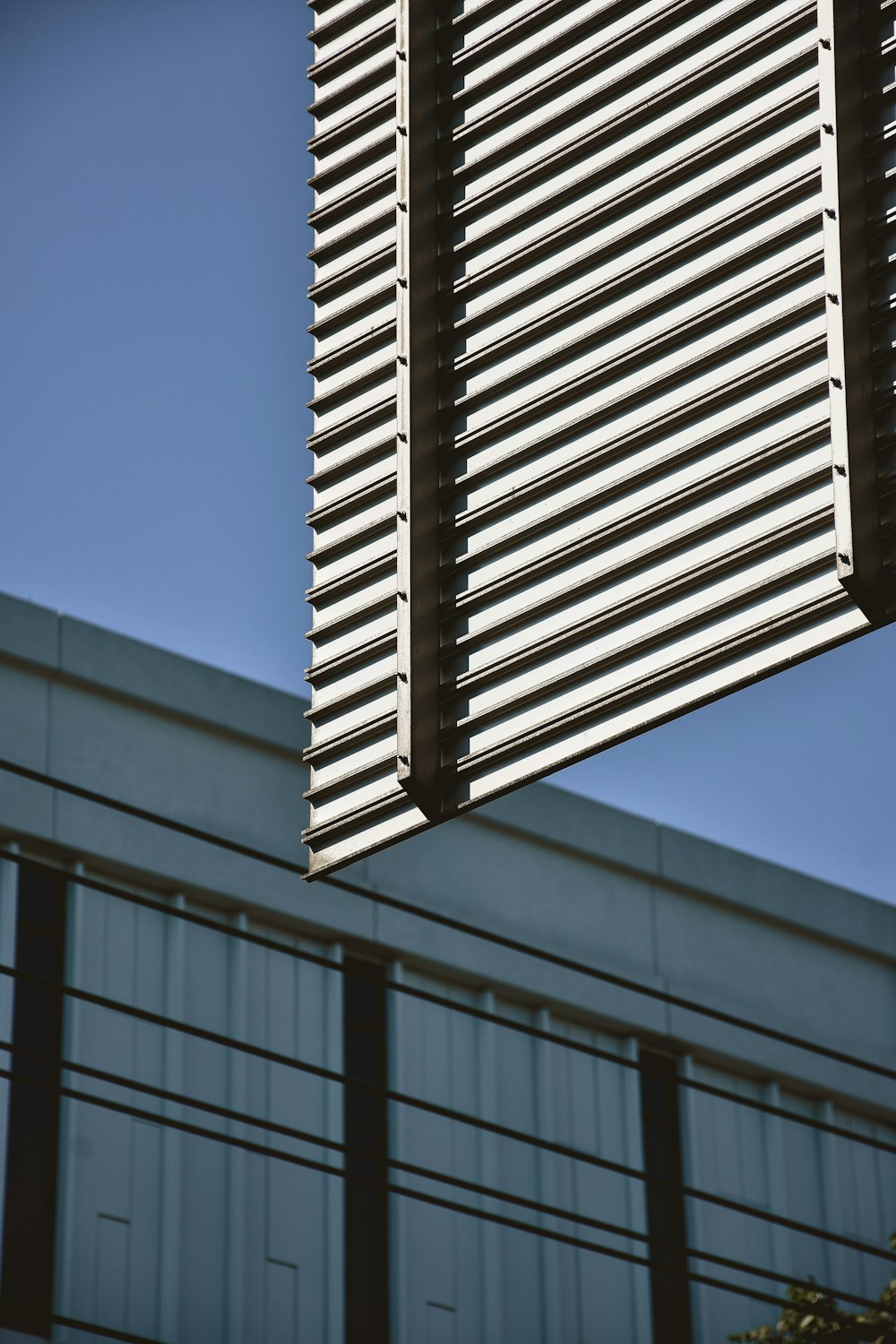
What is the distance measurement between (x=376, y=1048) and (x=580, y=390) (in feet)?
55.9

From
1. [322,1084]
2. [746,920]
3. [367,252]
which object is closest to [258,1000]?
[322,1084]

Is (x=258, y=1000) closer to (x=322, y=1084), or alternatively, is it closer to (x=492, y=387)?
(x=322, y=1084)

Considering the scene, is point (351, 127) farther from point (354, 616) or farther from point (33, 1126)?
point (33, 1126)

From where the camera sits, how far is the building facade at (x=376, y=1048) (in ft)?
68.9

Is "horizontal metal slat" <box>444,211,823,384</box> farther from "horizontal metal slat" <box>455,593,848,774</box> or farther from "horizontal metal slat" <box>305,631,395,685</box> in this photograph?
"horizontal metal slat" <box>455,593,848,774</box>

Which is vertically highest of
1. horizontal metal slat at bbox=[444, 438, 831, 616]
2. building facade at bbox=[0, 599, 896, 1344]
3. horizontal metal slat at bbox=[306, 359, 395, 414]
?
building facade at bbox=[0, 599, 896, 1344]

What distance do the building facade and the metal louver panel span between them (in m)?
11.5

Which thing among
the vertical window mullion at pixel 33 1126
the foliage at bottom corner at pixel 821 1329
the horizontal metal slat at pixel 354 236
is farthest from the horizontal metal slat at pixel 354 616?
the vertical window mullion at pixel 33 1126

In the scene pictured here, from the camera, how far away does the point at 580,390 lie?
22.6ft

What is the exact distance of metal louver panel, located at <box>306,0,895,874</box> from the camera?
6.29 metres

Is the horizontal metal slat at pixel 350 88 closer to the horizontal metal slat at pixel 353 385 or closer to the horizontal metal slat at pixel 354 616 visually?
the horizontal metal slat at pixel 353 385

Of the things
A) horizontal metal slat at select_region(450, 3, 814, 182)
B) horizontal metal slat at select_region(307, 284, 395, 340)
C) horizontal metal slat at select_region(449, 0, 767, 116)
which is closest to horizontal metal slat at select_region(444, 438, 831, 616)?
horizontal metal slat at select_region(307, 284, 395, 340)

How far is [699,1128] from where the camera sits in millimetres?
25828

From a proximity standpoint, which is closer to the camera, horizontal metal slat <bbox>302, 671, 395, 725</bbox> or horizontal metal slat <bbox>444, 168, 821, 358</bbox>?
horizontal metal slat <bbox>444, 168, 821, 358</bbox>
